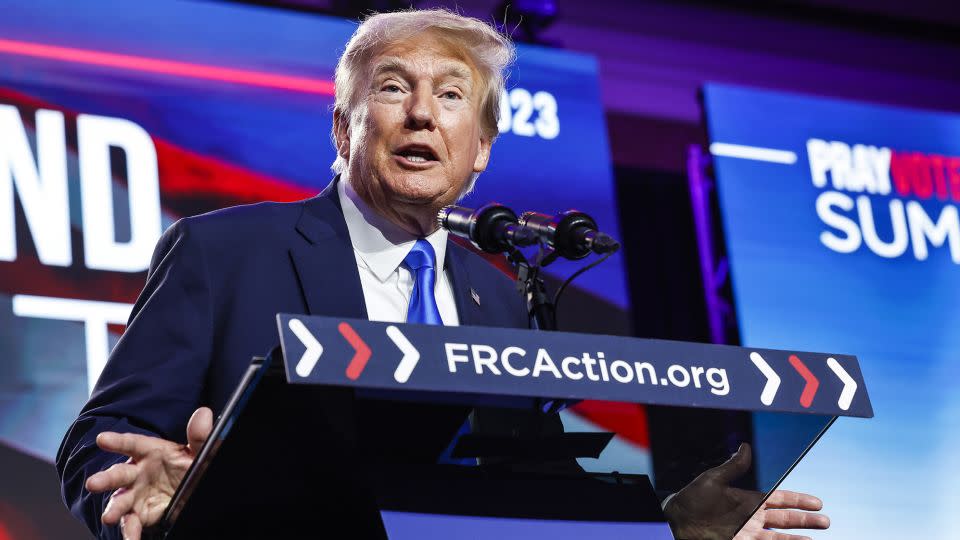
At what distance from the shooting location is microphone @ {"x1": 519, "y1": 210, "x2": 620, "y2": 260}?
1641mm

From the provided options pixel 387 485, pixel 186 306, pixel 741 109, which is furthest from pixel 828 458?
pixel 387 485

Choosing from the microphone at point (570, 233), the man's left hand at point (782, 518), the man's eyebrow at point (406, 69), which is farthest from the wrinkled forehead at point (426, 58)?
the man's left hand at point (782, 518)

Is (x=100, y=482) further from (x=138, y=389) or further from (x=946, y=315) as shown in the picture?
(x=946, y=315)

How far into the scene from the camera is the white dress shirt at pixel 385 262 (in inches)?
82.8

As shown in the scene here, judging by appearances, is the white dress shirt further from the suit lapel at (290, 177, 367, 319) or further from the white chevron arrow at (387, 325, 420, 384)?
the white chevron arrow at (387, 325, 420, 384)

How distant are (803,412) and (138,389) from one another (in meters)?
0.98

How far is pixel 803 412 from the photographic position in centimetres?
134

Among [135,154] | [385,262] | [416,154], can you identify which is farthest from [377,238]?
[135,154]

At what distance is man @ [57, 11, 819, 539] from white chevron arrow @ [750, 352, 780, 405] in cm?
25

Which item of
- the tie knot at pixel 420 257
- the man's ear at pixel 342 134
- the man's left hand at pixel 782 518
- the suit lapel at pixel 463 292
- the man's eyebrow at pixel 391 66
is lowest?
the man's left hand at pixel 782 518

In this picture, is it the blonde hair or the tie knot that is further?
the blonde hair

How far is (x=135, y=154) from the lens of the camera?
366 cm

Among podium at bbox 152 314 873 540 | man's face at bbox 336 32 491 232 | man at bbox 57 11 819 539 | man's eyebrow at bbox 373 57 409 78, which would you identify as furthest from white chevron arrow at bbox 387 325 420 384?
man's eyebrow at bbox 373 57 409 78

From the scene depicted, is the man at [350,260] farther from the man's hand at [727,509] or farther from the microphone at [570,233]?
the microphone at [570,233]
